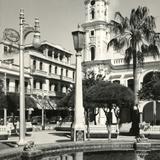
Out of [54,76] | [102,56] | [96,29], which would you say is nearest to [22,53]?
[102,56]

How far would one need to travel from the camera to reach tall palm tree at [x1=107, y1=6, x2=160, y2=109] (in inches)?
988

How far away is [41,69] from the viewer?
168ft

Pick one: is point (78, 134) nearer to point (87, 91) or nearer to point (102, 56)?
point (87, 91)

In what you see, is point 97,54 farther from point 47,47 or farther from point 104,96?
point 104,96

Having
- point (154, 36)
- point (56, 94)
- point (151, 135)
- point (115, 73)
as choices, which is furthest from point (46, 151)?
point (56, 94)

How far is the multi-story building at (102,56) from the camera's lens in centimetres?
4703

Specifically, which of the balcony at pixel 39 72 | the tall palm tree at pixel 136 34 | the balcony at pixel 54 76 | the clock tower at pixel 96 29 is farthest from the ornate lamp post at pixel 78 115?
the balcony at pixel 54 76

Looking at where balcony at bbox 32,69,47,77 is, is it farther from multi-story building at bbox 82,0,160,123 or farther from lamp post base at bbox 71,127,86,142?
lamp post base at bbox 71,127,86,142

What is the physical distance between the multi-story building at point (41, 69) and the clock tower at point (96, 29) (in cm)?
570

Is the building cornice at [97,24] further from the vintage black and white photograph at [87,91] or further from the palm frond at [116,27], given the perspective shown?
the palm frond at [116,27]

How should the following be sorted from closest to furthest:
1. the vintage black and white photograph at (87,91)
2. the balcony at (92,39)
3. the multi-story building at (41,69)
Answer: the vintage black and white photograph at (87,91) < the multi-story building at (41,69) < the balcony at (92,39)

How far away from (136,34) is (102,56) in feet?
78.0

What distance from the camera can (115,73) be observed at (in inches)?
1890

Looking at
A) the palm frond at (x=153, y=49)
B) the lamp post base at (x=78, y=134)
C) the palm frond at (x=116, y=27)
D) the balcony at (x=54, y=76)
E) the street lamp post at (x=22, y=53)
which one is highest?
the palm frond at (x=116, y=27)
